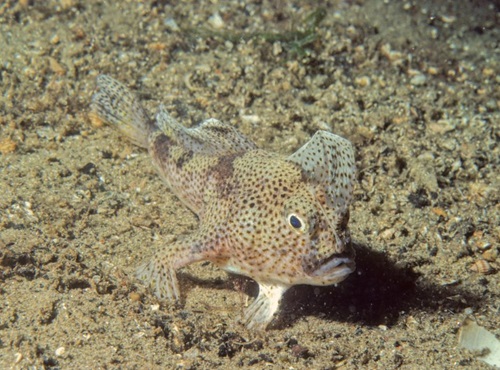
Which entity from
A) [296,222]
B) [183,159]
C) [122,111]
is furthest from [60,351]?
[122,111]

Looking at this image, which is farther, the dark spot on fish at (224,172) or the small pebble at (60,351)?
the dark spot on fish at (224,172)

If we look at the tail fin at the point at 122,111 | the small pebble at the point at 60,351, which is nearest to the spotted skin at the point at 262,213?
the tail fin at the point at 122,111

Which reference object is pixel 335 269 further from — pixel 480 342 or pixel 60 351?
pixel 60 351

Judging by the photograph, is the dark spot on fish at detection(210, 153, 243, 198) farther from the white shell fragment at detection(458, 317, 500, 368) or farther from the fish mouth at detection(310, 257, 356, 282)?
the white shell fragment at detection(458, 317, 500, 368)

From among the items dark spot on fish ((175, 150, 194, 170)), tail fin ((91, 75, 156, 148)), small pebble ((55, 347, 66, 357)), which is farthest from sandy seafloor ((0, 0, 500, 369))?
dark spot on fish ((175, 150, 194, 170))

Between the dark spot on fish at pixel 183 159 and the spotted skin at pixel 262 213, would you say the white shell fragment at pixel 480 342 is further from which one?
the dark spot on fish at pixel 183 159

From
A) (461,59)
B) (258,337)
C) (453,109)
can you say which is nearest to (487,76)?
(461,59)

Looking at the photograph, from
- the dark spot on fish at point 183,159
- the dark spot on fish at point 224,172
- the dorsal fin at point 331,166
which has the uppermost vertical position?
the dorsal fin at point 331,166

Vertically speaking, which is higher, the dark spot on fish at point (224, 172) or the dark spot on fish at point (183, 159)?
the dark spot on fish at point (224, 172)

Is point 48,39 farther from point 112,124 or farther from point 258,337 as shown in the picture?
point 258,337
